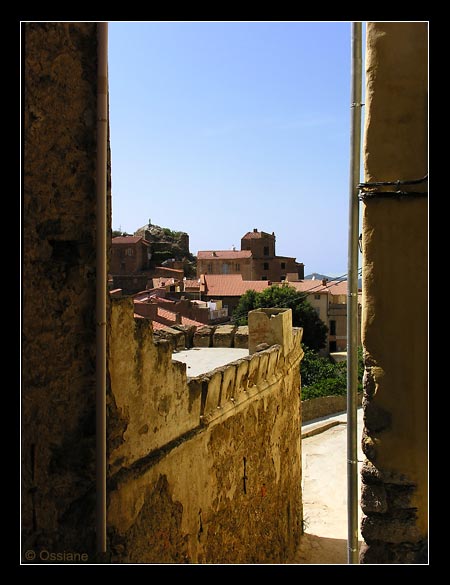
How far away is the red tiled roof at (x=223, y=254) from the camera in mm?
68562

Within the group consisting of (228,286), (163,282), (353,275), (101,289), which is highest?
(353,275)

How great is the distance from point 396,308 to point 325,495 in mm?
14308

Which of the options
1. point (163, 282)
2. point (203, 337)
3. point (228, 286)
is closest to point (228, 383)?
point (203, 337)

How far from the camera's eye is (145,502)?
17.2ft

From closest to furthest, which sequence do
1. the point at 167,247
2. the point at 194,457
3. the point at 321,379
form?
the point at 194,457, the point at 321,379, the point at 167,247

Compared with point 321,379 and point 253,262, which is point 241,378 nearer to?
point 321,379

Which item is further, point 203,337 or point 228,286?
point 228,286

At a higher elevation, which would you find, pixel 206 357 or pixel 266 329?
pixel 266 329

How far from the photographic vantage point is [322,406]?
28906mm

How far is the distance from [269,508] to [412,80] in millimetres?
7446

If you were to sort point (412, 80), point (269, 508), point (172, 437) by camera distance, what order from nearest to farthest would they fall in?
point (412, 80) → point (172, 437) → point (269, 508)
